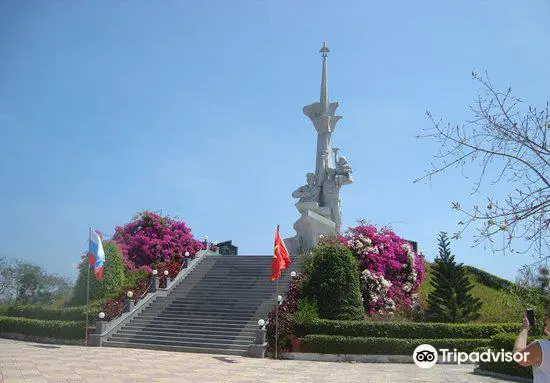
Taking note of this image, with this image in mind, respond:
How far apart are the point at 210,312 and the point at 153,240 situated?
27.8 feet

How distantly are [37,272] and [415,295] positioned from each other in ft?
88.5

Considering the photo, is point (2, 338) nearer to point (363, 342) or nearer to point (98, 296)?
point (98, 296)

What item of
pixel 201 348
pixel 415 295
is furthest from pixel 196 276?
pixel 415 295

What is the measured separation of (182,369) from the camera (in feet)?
40.3

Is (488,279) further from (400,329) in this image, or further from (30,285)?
(30,285)

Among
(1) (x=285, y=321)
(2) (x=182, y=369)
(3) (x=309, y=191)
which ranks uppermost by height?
(3) (x=309, y=191)

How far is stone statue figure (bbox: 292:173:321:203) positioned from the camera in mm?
29062

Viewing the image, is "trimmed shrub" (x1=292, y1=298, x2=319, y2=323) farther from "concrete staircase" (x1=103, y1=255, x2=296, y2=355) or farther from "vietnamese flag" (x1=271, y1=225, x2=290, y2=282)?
"concrete staircase" (x1=103, y1=255, x2=296, y2=355)

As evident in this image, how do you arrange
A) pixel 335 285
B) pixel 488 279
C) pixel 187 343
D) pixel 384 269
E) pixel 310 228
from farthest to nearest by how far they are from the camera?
pixel 488 279, pixel 310 228, pixel 384 269, pixel 335 285, pixel 187 343

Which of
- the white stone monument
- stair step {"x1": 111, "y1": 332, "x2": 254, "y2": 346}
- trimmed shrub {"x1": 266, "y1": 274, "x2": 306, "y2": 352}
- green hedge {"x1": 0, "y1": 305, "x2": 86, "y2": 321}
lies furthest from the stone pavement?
the white stone monument

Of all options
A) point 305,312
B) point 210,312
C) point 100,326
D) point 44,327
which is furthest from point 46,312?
point 305,312

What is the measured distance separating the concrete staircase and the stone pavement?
4.80ft

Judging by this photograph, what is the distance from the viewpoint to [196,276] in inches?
976

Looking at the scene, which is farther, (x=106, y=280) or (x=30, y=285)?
(x=30, y=285)
